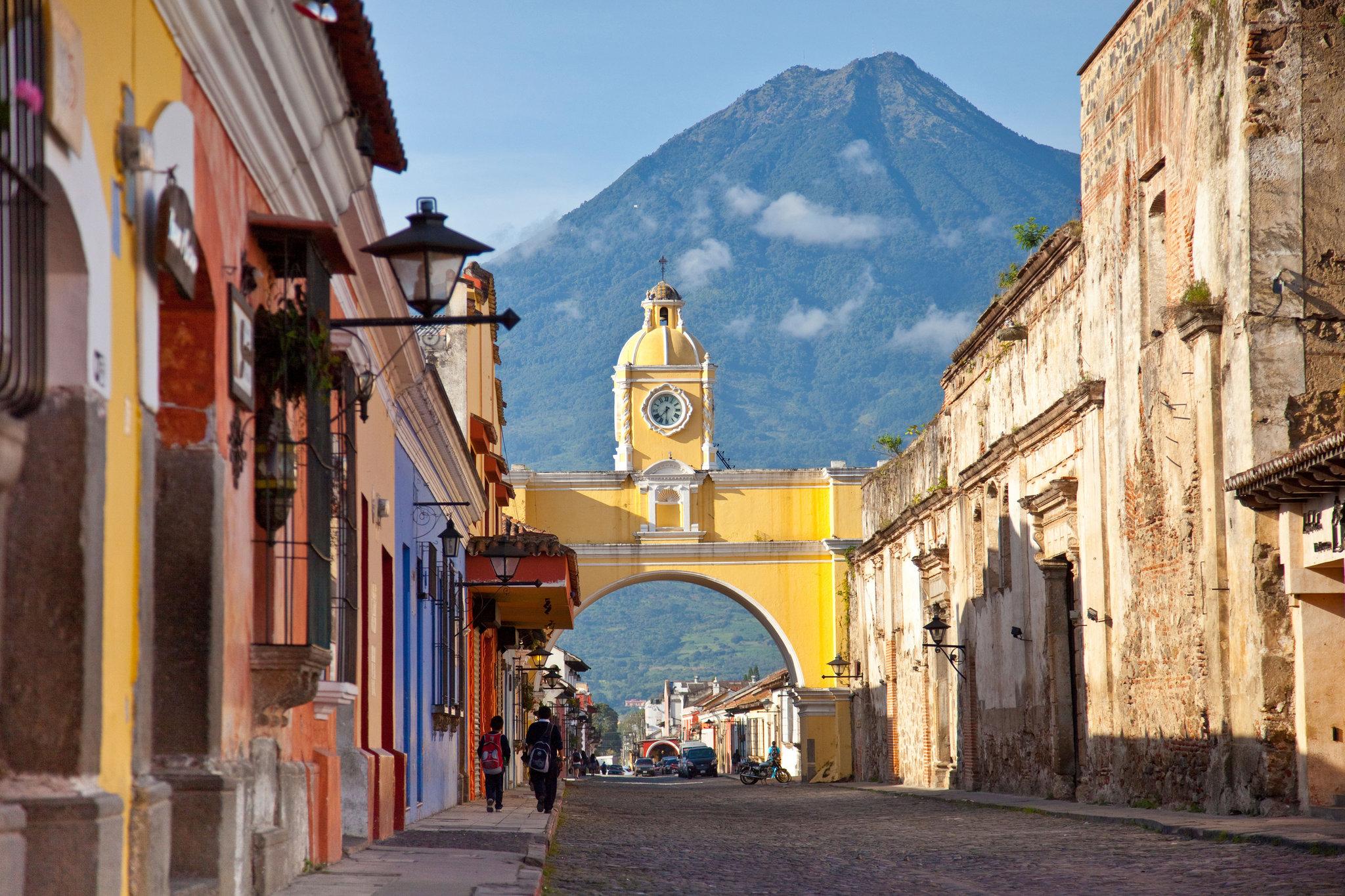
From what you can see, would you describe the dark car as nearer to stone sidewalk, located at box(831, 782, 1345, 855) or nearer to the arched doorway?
the arched doorway

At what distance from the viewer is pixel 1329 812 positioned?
11.8 meters

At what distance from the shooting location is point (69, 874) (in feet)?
14.2

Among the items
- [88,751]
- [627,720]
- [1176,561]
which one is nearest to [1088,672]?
[1176,561]

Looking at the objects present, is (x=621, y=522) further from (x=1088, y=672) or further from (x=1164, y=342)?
(x=1164, y=342)

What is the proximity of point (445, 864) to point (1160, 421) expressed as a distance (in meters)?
8.57

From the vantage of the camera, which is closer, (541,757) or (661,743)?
(541,757)

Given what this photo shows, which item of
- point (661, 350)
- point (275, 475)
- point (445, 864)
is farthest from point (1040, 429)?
point (661, 350)

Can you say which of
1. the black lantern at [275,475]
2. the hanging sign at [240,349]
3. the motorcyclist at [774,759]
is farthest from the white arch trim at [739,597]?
the hanging sign at [240,349]

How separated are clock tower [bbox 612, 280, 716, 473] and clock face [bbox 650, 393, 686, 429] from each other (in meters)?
0.02

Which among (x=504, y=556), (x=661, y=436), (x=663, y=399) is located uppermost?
(x=663, y=399)

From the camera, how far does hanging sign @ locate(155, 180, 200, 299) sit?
17.1 ft

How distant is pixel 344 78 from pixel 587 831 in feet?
28.0

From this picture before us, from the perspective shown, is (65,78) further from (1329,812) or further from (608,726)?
(608,726)

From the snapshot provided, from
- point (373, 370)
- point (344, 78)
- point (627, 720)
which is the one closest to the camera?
point (344, 78)
